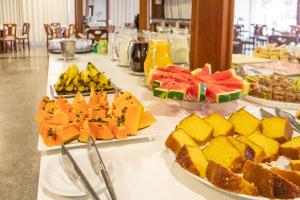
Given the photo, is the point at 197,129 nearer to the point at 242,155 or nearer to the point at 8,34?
the point at 242,155

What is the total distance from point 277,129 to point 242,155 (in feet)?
0.58

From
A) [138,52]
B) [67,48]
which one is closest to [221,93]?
[138,52]

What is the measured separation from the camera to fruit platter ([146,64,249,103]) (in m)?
0.95

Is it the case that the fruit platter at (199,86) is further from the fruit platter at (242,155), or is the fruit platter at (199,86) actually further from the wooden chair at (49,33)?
the wooden chair at (49,33)

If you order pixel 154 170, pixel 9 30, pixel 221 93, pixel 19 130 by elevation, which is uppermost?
pixel 9 30

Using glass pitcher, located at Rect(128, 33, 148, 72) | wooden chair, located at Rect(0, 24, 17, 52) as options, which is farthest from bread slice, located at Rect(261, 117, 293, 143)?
wooden chair, located at Rect(0, 24, 17, 52)

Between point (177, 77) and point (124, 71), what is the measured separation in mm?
814

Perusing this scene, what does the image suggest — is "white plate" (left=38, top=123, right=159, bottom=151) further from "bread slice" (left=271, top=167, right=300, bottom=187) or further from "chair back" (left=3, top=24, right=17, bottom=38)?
"chair back" (left=3, top=24, right=17, bottom=38)

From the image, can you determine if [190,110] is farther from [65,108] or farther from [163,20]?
[163,20]

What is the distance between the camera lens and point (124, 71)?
1.82 m

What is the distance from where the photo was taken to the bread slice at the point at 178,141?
69cm

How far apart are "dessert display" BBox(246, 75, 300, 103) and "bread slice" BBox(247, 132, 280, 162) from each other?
45 centimetres

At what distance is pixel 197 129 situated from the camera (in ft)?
2.50

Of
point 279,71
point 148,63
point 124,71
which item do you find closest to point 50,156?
point 148,63
